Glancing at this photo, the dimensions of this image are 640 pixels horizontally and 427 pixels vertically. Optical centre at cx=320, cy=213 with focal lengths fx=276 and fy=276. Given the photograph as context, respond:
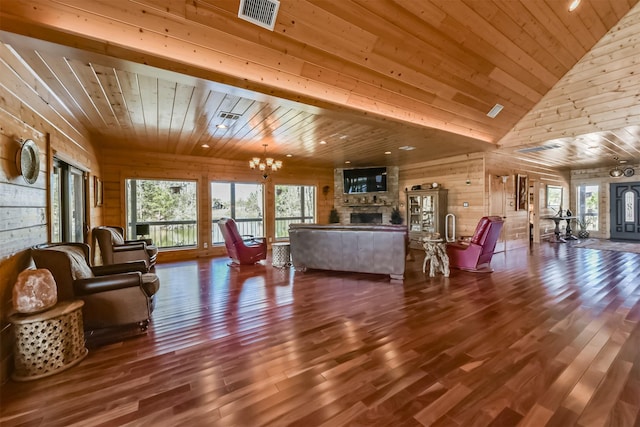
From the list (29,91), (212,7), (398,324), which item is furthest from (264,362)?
(29,91)

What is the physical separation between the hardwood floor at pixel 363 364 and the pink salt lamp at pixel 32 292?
55 centimetres

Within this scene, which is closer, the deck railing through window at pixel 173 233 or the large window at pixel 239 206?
the deck railing through window at pixel 173 233

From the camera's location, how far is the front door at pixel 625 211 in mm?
9387

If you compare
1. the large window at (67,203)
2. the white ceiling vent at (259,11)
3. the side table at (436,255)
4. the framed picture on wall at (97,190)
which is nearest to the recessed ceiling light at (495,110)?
the side table at (436,255)

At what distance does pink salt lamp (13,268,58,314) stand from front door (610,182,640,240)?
48.4ft

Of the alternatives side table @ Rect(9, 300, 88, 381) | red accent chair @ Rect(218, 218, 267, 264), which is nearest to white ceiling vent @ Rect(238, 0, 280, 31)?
side table @ Rect(9, 300, 88, 381)

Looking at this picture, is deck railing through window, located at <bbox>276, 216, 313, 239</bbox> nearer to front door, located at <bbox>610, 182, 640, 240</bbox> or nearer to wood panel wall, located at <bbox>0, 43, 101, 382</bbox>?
wood panel wall, located at <bbox>0, 43, 101, 382</bbox>

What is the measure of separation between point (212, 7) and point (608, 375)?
425 centimetres

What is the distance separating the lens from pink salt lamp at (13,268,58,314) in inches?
82.9

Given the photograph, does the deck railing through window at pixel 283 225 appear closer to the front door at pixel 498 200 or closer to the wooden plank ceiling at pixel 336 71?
the wooden plank ceiling at pixel 336 71

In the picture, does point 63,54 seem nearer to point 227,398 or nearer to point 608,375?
point 227,398

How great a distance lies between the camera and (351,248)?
506 cm

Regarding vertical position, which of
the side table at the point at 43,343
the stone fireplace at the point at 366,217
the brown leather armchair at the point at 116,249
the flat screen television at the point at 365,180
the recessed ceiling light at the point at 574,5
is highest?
the recessed ceiling light at the point at 574,5

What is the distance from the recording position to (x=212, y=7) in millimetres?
2336
